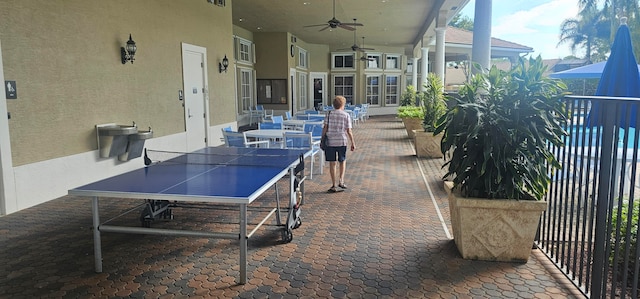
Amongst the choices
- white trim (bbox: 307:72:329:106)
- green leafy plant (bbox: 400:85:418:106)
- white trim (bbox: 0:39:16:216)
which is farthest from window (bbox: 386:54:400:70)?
white trim (bbox: 0:39:16:216)

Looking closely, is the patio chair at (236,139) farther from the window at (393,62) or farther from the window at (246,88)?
the window at (393,62)

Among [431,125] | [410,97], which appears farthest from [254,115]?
[431,125]

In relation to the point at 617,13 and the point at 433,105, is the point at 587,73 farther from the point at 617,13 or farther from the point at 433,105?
the point at 617,13

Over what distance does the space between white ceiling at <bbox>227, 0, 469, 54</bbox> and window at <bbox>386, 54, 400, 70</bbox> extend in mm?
5922

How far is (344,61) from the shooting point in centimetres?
2583

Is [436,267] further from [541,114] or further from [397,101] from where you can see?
[397,101]

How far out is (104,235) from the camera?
4484 millimetres

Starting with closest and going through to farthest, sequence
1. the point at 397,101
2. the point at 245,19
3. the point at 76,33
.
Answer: the point at 76,33
the point at 245,19
the point at 397,101

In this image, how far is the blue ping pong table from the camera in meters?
3.15

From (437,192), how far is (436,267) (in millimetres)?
2866

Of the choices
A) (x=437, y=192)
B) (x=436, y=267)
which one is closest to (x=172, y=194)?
(x=436, y=267)

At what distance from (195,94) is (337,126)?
467cm

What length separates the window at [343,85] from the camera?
25.8 m

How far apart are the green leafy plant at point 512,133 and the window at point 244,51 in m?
13.5
